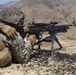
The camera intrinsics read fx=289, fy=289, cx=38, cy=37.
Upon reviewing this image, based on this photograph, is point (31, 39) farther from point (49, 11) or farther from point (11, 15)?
point (49, 11)

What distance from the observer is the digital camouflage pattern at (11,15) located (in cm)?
847

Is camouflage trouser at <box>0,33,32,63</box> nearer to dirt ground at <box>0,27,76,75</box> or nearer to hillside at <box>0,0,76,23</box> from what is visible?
dirt ground at <box>0,27,76,75</box>

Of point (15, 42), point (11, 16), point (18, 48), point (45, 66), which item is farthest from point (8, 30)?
point (45, 66)

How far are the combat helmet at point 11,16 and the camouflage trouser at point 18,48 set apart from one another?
49 cm

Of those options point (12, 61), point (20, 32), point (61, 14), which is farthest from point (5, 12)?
point (61, 14)

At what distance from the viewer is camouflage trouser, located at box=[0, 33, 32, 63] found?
26.7ft

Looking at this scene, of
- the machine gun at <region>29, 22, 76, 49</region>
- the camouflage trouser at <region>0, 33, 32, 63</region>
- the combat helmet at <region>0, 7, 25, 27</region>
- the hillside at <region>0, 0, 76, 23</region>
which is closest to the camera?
the camouflage trouser at <region>0, 33, 32, 63</region>

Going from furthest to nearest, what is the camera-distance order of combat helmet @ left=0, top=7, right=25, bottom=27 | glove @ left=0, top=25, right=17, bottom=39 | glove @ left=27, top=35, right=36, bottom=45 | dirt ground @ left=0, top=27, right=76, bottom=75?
1. glove @ left=27, top=35, right=36, bottom=45
2. combat helmet @ left=0, top=7, right=25, bottom=27
3. glove @ left=0, top=25, right=17, bottom=39
4. dirt ground @ left=0, top=27, right=76, bottom=75

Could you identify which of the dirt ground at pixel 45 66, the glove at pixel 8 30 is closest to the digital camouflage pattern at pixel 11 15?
the glove at pixel 8 30

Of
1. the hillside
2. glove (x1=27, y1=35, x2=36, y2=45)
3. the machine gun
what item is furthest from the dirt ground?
the hillside

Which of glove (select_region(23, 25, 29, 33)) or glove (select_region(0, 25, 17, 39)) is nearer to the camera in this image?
glove (select_region(0, 25, 17, 39))

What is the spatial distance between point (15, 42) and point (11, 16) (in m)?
0.87

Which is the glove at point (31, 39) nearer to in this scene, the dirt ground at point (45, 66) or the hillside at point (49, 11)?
the dirt ground at point (45, 66)

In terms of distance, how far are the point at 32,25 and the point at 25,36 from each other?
1.46 feet
